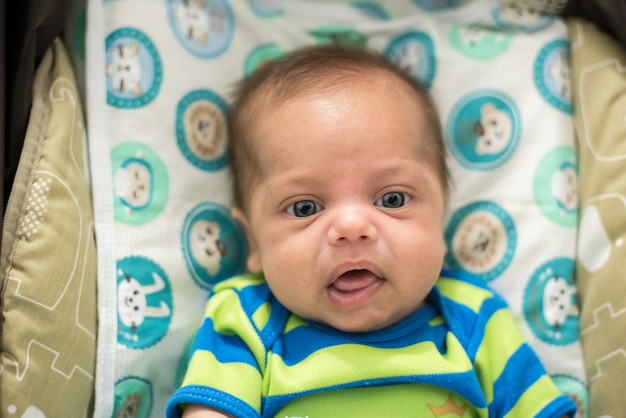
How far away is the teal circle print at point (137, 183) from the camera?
1.33 m

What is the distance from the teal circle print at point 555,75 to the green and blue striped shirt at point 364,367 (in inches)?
18.5

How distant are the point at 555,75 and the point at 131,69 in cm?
87

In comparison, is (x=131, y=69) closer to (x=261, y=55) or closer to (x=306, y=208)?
(x=261, y=55)

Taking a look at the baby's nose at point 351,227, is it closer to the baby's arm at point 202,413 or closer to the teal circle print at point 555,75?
the baby's arm at point 202,413

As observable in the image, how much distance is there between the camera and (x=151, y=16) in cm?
145

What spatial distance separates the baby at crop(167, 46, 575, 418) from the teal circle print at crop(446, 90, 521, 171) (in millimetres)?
205

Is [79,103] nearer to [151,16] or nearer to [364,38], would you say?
[151,16]

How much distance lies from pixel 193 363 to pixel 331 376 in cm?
23

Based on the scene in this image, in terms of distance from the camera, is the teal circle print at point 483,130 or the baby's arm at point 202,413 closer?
the baby's arm at point 202,413

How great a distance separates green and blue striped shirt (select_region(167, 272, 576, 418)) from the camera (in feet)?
3.91

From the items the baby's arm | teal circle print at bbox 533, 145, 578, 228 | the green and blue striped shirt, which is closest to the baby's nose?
the green and blue striped shirt

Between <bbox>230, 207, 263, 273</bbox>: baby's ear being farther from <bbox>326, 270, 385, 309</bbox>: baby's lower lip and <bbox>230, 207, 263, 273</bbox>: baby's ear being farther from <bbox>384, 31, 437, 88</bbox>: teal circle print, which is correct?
<bbox>384, 31, 437, 88</bbox>: teal circle print

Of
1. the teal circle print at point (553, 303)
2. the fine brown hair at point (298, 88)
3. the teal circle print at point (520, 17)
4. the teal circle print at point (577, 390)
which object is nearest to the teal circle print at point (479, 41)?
the teal circle print at point (520, 17)

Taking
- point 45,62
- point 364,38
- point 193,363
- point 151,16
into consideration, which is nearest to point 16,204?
point 45,62
